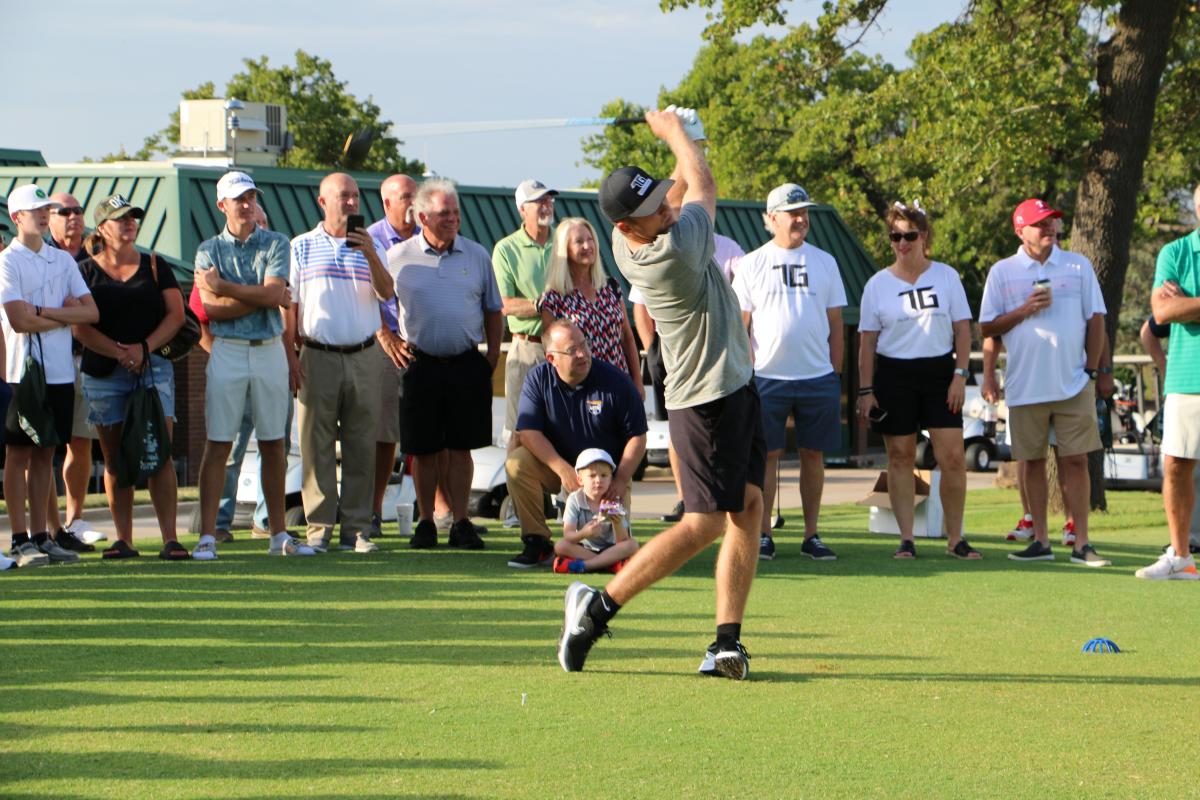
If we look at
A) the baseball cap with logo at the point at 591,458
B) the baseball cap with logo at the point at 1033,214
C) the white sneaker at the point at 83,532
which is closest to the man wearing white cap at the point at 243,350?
the white sneaker at the point at 83,532

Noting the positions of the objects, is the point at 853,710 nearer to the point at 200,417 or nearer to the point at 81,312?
the point at 81,312

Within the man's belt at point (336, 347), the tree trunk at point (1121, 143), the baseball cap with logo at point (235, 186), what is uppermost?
the tree trunk at point (1121, 143)

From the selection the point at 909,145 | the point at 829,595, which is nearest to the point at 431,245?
the point at 829,595

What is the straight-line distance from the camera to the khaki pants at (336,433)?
402 inches

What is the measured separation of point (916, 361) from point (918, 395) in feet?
0.70

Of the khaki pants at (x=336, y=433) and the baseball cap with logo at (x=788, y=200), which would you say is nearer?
the khaki pants at (x=336, y=433)

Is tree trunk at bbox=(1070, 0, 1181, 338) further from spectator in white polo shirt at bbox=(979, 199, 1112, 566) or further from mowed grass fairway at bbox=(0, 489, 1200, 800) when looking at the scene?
mowed grass fairway at bbox=(0, 489, 1200, 800)

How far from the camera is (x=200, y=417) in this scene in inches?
964

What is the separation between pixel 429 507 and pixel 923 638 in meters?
4.46

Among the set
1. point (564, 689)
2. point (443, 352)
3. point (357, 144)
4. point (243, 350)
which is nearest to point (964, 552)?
point (443, 352)

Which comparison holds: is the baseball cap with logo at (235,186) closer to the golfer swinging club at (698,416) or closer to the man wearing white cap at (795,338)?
the man wearing white cap at (795,338)

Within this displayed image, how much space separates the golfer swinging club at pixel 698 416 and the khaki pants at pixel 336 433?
422cm

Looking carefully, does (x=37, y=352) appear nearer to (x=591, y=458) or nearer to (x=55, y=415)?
(x=55, y=415)

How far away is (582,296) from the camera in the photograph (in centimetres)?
1038
